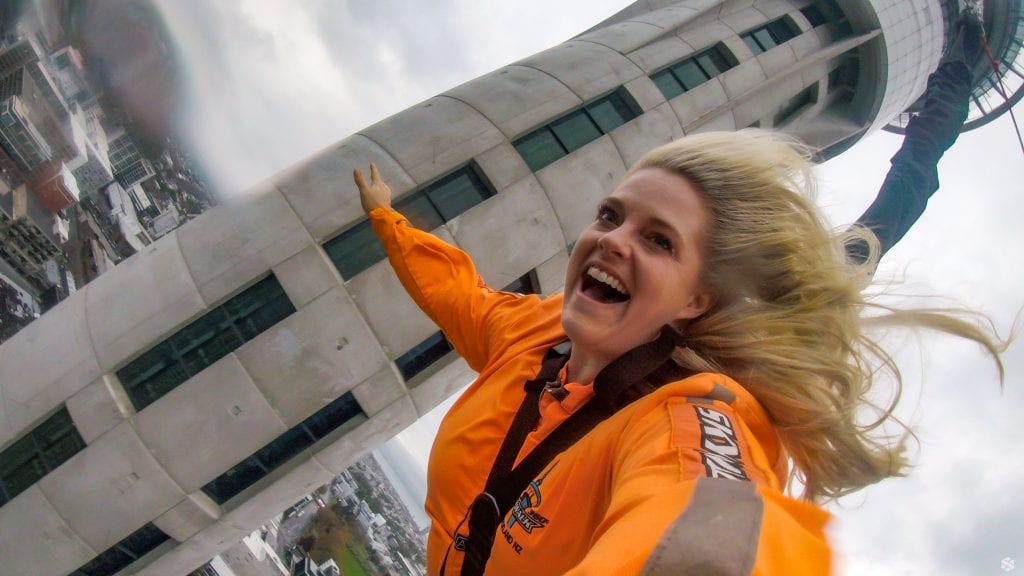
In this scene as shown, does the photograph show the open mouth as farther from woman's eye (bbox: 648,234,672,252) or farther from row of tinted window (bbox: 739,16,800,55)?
row of tinted window (bbox: 739,16,800,55)

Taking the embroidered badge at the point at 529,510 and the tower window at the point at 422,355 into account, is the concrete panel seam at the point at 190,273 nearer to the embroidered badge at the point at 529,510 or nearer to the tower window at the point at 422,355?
the tower window at the point at 422,355

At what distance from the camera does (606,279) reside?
92.0 inches

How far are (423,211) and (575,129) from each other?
13.4 ft

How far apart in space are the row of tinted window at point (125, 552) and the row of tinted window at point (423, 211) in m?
5.57

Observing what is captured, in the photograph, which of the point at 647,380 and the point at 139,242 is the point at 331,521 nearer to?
the point at 139,242

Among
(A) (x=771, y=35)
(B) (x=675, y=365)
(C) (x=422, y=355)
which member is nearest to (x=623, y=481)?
(B) (x=675, y=365)

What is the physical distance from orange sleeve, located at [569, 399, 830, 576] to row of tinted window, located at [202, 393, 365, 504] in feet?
29.4

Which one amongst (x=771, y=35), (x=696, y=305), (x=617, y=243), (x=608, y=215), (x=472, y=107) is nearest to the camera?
(x=617, y=243)

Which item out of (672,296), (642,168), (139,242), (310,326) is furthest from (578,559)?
(139,242)

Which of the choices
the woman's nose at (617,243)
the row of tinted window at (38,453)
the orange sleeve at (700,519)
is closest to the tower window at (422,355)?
the row of tinted window at (38,453)

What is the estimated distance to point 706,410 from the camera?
1629 mm

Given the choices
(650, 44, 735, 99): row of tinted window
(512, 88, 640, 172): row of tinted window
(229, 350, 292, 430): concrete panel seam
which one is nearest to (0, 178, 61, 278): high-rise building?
(229, 350, 292, 430): concrete panel seam

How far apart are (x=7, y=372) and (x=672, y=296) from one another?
1172 cm

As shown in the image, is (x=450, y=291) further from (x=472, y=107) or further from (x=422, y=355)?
(x=472, y=107)
